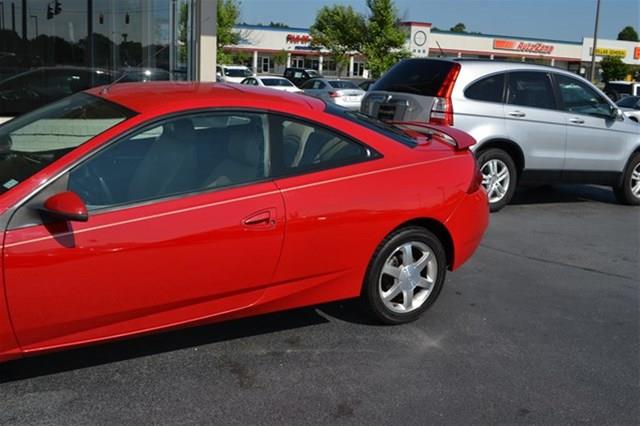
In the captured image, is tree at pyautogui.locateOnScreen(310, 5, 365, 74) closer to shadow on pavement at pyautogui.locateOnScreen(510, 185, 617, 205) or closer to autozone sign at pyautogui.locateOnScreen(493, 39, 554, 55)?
autozone sign at pyautogui.locateOnScreen(493, 39, 554, 55)

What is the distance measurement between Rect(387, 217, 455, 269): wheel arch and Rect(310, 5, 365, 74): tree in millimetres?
45141

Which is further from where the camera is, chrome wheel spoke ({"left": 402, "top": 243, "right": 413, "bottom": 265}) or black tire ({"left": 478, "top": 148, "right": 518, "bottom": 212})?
black tire ({"left": 478, "top": 148, "right": 518, "bottom": 212})

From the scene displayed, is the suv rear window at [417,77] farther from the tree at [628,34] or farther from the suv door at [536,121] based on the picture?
the tree at [628,34]

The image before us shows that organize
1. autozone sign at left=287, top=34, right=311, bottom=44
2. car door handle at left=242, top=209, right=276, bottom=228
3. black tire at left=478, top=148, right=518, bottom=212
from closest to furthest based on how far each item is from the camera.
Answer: car door handle at left=242, top=209, right=276, bottom=228 → black tire at left=478, top=148, right=518, bottom=212 → autozone sign at left=287, top=34, right=311, bottom=44

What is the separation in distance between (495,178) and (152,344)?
4.99m

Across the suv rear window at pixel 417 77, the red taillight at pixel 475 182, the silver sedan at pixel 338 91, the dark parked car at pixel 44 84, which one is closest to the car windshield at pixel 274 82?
the silver sedan at pixel 338 91

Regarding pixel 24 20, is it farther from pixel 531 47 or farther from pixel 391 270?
pixel 531 47

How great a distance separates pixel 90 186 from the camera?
319 centimetres

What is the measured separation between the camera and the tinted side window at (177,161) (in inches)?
127

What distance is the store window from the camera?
11.2 metres

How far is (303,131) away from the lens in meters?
3.84

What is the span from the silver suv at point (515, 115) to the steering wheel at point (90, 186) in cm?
475

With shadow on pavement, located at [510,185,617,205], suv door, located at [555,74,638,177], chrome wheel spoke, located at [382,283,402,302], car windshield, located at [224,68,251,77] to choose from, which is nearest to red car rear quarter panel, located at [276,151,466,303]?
chrome wheel spoke, located at [382,283,402,302]

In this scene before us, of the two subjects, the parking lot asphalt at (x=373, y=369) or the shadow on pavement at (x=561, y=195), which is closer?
the parking lot asphalt at (x=373, y=369)
